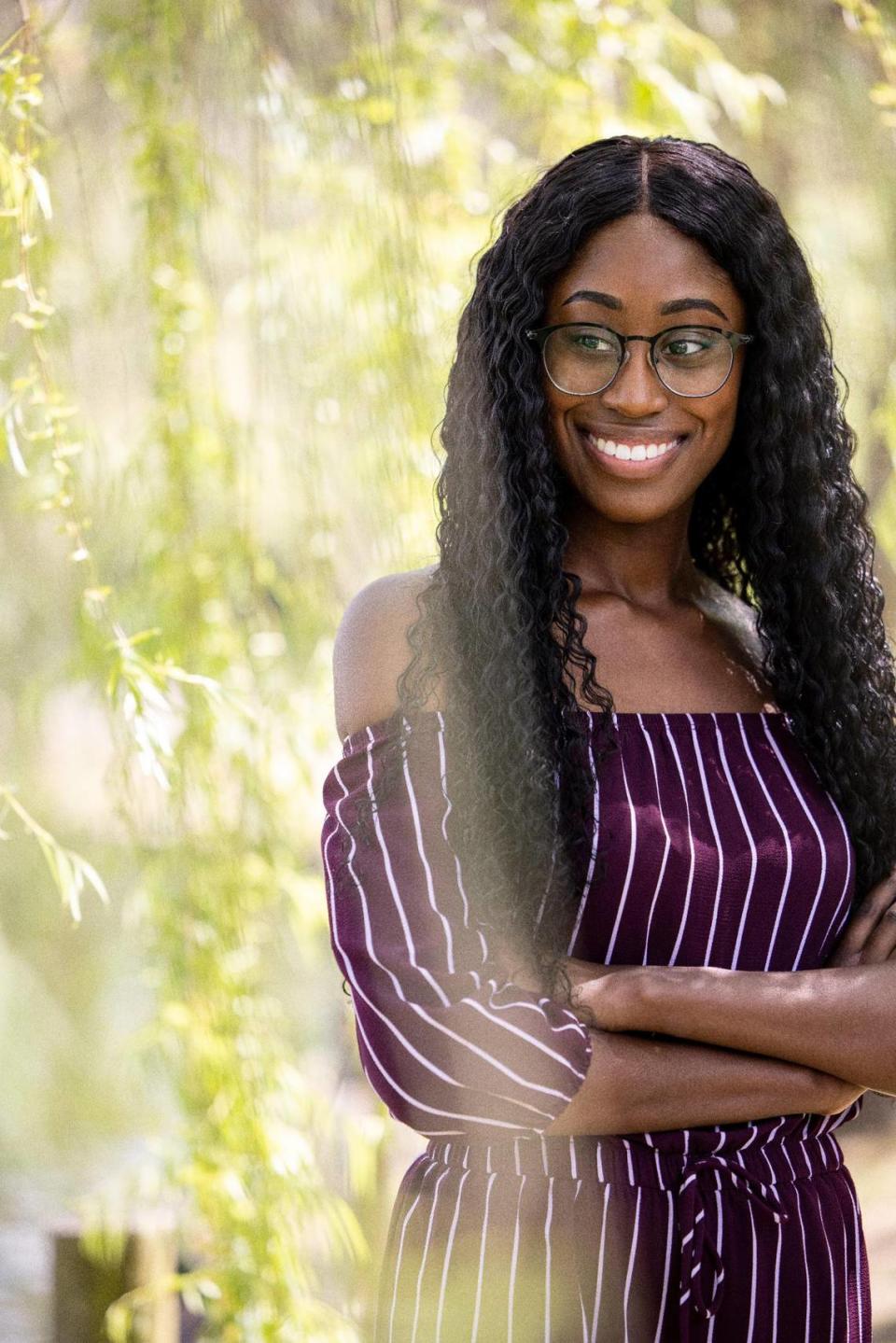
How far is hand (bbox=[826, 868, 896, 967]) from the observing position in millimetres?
A: 1275

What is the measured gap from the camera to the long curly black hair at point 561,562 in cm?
121

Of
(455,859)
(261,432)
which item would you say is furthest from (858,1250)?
(261,432)

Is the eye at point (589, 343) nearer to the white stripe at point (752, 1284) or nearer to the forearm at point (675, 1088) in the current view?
the forearm at point (675, 1088)

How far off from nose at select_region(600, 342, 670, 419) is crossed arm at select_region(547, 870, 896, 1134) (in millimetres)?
466

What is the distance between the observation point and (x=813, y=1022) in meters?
1.19

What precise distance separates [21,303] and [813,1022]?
1056 mm

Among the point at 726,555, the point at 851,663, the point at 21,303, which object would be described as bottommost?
the point at 851,663

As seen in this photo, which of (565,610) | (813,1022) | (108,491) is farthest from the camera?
(108,491)

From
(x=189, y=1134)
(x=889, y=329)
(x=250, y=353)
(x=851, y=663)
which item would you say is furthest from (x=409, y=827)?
(x=889, y=329)

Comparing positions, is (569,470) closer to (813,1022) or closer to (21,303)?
(813,1022)

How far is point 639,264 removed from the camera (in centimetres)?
125

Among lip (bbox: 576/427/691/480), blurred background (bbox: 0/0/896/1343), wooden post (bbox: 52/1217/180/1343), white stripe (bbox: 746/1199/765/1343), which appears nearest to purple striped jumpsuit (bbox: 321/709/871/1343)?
white stripe (bbox: 746/1199/765/1343)

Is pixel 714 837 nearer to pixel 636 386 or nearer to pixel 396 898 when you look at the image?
pixel 396 898

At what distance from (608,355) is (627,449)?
0.08m
